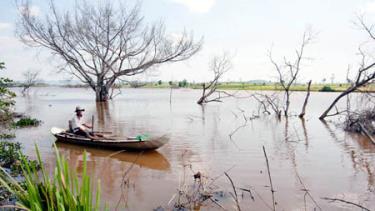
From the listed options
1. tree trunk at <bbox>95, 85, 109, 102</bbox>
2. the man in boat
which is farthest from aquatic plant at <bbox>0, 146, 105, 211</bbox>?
tree trunk at <bbox>95, 85, 109, 102</bbox>

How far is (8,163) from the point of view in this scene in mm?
8664

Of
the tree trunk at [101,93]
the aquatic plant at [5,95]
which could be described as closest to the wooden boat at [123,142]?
the aquatic plant at [5,95]

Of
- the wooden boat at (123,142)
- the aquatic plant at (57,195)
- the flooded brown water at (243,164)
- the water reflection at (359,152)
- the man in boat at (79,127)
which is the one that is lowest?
the water reflection at (359,152)

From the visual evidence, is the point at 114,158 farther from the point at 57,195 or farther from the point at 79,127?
the point at 57,195

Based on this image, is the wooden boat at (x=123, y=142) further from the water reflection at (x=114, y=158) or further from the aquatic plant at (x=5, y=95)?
the aquatic plant at (x=5, y=95)

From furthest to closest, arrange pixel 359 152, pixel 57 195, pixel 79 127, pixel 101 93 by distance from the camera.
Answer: pixel 101 93, pixel 79 127, pixel 359 152, pixel 57 195

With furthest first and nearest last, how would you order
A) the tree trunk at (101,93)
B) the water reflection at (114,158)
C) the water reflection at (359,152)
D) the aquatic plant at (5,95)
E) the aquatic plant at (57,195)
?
the tree trunk at (101,93) < the water reflection at (114,158) < the water reflection at (359,152) < the aquatic plant at (5,95) < the aquatic plant at (57,195)

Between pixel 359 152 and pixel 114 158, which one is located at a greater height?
pixel 114 158

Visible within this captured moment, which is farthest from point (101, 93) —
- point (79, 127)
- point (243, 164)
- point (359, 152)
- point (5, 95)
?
point (5, 95)

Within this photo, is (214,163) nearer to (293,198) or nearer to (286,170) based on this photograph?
(286,170)

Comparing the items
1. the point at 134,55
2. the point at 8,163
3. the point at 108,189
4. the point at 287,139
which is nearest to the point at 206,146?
the point at 287,139

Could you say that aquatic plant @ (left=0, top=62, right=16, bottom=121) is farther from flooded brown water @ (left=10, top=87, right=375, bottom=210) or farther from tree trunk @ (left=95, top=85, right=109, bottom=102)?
tree trunk @ (left=95, top=85, right=109, bottom=102)

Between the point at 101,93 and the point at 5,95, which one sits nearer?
the point at 5,95

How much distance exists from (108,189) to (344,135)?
12475 millimetres
